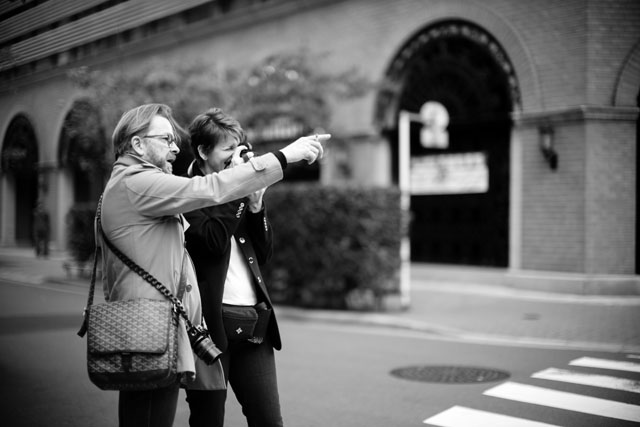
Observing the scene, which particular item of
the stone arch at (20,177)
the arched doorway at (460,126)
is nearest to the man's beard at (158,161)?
the stone arch at (20,177)

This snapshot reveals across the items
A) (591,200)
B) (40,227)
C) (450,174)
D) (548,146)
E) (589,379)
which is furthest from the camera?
(450,174)

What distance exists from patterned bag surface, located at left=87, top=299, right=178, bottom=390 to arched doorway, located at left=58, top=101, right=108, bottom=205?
9.34 feet

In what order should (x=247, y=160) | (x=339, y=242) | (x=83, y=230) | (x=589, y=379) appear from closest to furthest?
(x=247, y=160) < (x=589, y=379) < (x=339, y=242) < (x=83, y=230)

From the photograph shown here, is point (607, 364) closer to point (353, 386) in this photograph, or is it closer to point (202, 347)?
point (353, 386)

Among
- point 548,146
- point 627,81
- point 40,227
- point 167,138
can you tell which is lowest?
point 40,227

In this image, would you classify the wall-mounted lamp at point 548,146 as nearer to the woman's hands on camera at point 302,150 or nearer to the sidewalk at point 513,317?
the sidewalk at point 513,317

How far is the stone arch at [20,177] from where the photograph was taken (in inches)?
182

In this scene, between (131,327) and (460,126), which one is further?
(460,126)

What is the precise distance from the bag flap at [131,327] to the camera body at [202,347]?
17 cm

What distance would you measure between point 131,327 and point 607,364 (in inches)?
250

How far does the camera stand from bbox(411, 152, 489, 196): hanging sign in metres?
15.9

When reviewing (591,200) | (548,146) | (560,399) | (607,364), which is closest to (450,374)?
(560,399)

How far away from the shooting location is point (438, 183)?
1691cm

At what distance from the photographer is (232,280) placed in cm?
352
